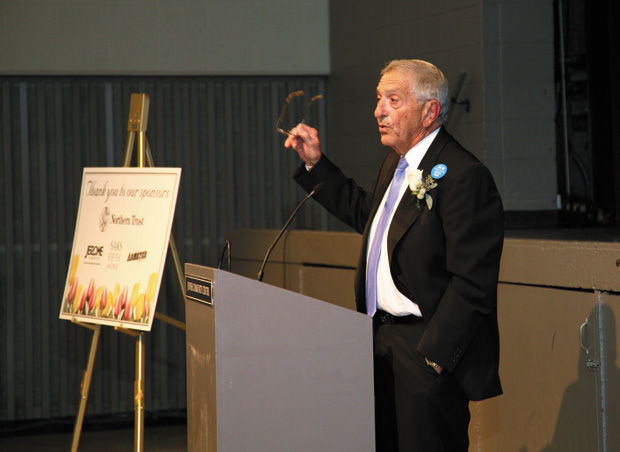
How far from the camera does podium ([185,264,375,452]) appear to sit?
200 centimetres

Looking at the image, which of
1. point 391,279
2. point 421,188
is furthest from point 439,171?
point 391,279

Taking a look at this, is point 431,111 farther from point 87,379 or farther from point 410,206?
point 87,379

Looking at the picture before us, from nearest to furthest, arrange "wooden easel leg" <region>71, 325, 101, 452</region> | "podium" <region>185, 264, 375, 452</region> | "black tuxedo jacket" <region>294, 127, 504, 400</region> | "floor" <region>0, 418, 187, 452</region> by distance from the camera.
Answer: "podium" <region>185, 264, 375, 452</region> → "black tuxedo jacket" <region>294, 127, 504, 400</region> → "wooden easel leg" <region>71, 325, 101, 452</region> → "floor" <region>0, 418, 187, 452</region>

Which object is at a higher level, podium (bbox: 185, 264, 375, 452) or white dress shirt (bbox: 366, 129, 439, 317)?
white dress shirt (bbox: 366, 129, 439, 317)

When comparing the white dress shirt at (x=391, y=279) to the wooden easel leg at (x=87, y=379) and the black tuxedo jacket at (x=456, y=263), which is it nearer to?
the black tuxedo jacket at (x=456, y=263)

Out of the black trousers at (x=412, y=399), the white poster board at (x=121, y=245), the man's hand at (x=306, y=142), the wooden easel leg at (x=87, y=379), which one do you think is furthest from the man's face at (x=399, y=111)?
the wooden easel leg at (x=87, y=379)

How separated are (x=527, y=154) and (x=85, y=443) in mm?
3078

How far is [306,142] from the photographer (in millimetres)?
2549

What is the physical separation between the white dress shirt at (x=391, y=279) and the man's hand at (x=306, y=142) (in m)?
0.28

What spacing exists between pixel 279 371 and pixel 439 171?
0.66m

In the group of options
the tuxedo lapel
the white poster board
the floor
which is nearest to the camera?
the tuxedo lapel

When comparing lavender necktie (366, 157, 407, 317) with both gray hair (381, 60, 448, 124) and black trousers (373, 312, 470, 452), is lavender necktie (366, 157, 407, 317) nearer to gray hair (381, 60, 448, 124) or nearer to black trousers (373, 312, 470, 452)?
black trousers (373, 312, 470, 452)

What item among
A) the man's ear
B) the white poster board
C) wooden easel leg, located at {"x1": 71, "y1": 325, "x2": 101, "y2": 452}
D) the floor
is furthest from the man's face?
the floor

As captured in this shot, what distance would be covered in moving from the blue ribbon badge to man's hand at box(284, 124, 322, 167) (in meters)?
0.44
